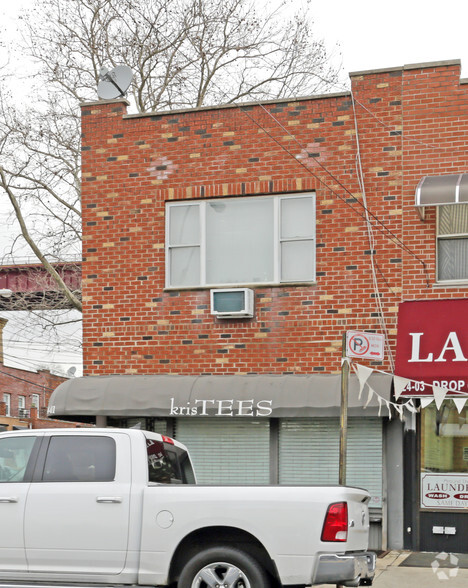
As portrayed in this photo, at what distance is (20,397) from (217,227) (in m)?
49.8

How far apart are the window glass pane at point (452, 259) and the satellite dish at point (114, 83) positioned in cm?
592

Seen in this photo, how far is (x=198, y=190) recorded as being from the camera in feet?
50.3

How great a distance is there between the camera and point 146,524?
28.3 feet

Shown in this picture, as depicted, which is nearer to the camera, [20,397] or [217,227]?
[217,227]

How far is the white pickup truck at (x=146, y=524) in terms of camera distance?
8.26m

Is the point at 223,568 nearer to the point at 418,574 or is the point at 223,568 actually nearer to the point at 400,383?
the point at 418,574

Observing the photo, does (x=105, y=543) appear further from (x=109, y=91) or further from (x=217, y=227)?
(x=109, y=91)

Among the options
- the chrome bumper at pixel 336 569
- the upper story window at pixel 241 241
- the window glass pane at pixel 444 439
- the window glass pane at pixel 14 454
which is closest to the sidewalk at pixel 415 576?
the window glass pane at pixel 444 439

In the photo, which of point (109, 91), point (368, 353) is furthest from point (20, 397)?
point (368, 353)

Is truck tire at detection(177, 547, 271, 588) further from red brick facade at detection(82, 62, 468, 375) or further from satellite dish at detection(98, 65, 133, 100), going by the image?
satellite dish at detection(98, 65, 133, 100)

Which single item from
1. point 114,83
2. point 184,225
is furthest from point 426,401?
point 114,83

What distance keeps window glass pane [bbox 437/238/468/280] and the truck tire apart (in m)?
6.87

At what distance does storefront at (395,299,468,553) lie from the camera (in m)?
13.4

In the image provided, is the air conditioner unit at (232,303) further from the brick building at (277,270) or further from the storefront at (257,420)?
the storefront at (257,420)
